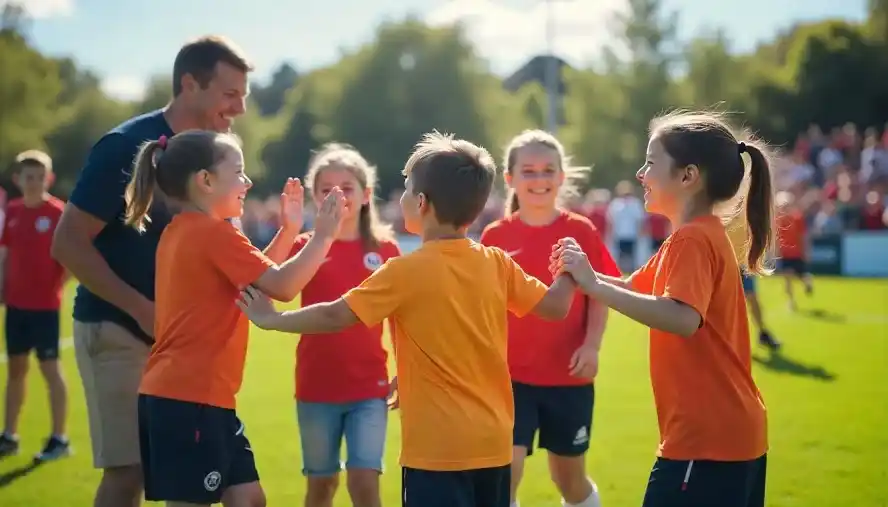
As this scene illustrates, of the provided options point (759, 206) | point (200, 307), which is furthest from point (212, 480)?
point (759, 206)

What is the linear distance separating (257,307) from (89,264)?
110cm

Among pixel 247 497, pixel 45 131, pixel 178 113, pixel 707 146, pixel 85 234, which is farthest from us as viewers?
pixel 45 131

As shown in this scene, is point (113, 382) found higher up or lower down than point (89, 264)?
lower down

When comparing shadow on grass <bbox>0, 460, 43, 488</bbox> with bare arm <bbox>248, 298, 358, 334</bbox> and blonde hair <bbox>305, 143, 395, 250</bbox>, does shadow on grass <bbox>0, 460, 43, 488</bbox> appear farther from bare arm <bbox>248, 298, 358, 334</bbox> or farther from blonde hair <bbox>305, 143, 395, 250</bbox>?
bare arm <bbox>248, 298, 358, 334</bbox>

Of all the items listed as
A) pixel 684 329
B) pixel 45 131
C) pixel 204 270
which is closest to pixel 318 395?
pixel 204 270

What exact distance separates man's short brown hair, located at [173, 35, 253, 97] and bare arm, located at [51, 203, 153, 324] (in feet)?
2.80

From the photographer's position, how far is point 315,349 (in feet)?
16.9

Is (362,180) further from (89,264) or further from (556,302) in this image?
(556,302)

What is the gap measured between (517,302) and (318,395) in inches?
65.0

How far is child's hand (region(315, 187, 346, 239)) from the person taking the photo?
3975mm

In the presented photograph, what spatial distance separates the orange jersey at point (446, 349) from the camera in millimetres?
3641

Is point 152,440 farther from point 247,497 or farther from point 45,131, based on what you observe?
point 45,131

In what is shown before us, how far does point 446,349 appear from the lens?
12.1ft

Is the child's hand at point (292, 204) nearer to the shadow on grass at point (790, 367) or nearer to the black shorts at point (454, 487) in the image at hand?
the black shorts at point (454, 487)
